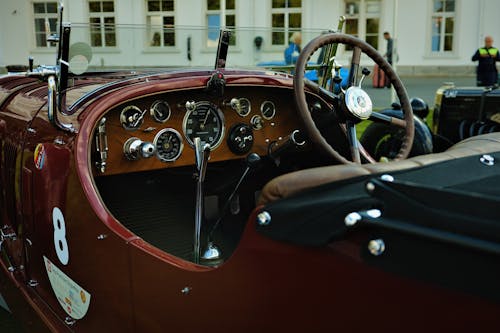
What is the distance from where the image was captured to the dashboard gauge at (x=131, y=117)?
2.40 m

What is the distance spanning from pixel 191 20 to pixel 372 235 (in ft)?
67.1

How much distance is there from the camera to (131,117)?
2.42m

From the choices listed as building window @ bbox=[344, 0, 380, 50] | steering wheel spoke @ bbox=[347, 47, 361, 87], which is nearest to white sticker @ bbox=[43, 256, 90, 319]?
steering wheel spoke @ bbox=[347, 47, 361, 87]

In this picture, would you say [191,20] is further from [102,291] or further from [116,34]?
[102,291]

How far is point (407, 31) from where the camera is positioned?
21.0 metres

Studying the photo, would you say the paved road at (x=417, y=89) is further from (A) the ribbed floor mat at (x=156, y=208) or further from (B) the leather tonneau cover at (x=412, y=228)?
(B) the leather tonneau cover at (x=412, y=228)

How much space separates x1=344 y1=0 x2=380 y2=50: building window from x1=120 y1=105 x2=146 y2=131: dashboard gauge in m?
19.9

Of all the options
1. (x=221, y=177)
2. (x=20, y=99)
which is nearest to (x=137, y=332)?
(x=221, y=177)

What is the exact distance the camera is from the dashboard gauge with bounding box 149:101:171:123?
2.51 meters

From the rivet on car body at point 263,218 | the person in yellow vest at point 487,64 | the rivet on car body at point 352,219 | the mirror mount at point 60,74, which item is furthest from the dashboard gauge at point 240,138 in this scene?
the person in yellow vest at point 487,64

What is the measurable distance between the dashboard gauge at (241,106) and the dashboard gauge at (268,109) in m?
0.08

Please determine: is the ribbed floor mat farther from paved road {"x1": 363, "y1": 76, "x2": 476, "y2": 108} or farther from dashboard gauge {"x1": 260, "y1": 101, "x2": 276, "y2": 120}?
paved road {"x1": 363, "y1": 76, "x2": 476, "y2": 108}

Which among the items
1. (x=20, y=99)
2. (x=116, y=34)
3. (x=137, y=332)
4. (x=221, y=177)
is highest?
(x=116, y=34)

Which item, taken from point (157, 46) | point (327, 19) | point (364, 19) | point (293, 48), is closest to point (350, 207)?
point (157, 46)
